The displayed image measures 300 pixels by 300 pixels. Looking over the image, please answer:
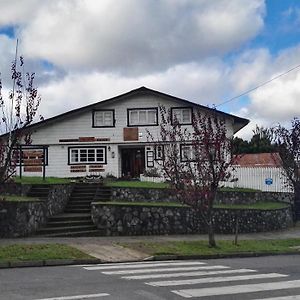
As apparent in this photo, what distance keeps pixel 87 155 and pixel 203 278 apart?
25.6 m

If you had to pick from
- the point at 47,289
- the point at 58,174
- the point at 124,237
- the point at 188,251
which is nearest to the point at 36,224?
the point at 124,237

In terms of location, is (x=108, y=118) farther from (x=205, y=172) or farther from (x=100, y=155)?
(x=205, y=172)

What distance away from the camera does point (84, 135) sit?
35.8m

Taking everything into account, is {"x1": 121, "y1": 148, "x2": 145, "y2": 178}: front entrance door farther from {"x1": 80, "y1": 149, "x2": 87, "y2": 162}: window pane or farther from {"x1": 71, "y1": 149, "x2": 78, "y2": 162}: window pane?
{"x1": 71, "y1": 149, "x2": 78, "y2": 162}: window pane

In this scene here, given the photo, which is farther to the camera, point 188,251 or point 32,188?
point 32,188

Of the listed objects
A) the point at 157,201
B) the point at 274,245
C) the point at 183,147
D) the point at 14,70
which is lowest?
the point at 274,245

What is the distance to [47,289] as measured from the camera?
29.4 feet

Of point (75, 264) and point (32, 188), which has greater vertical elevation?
point (32, 188)

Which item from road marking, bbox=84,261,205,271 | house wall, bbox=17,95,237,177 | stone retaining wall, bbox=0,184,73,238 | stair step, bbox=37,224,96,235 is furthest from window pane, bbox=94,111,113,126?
road marking, bbox=84,261,205,271

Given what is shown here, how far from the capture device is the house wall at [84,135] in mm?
35625

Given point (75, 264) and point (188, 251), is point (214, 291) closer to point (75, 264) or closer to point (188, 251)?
point (75, 264)

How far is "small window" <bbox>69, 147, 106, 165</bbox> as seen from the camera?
35.5 m

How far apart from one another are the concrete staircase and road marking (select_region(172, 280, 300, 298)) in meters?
9.41

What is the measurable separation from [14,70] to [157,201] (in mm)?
12182
